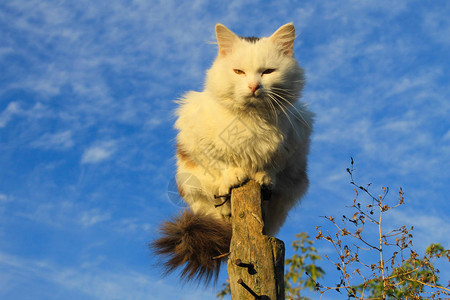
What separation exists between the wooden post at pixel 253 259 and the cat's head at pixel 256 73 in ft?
2.93

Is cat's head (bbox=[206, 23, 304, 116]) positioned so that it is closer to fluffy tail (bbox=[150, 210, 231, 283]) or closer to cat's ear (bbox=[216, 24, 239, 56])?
cat's ear (bbox=[216, 24, 239, 56])

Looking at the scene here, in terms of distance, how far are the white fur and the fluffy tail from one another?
415 millimetres

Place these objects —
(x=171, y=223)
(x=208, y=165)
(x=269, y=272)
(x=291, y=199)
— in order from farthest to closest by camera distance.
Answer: (x=291, y=199) < (x=208, y=165) < (x=171, y=223) < (x=269, y=272)

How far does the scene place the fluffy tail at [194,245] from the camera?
3.93 meters

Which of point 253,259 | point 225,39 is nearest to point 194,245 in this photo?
point 253,259

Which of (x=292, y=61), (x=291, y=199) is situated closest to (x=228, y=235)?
(x=291, y=199)

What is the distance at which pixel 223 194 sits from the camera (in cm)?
421

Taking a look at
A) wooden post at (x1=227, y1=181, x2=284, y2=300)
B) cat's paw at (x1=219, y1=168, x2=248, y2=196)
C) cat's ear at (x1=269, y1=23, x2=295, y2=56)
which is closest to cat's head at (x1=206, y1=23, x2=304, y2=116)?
cat's ear at (x1=269, y1=23, x2=295, y2=56)

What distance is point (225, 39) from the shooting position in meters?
4.24

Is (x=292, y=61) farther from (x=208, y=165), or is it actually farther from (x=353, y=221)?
(x=353, y=221)

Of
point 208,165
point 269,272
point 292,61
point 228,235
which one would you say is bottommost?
point 269,272

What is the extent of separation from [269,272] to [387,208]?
4.02 ft

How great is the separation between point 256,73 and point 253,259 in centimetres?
153

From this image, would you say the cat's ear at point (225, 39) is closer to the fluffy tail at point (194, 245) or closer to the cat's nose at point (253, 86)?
the cat's nose at point (253, 86)
